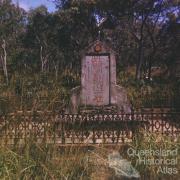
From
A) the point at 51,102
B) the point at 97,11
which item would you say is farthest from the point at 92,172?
the point at 97,11

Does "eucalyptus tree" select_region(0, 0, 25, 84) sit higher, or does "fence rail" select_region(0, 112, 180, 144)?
"eucalyptus tree" select_region(0, 0, 25, 84)

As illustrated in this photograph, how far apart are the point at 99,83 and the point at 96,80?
0.33 ft

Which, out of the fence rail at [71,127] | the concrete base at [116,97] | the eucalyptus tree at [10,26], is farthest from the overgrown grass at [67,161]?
the eucalyptus tree at [10,26]

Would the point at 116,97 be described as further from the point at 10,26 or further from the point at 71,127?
the point at 10,26

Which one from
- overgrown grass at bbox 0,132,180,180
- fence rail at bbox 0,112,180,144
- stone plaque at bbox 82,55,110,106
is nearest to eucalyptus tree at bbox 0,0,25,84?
stone plaque at bbox 82,55,110,106

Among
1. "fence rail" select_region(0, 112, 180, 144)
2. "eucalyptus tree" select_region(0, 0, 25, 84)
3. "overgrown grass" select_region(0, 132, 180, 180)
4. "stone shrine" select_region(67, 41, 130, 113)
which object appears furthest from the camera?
"eucalyptus tree" select_region(0, 0, 25, 84)

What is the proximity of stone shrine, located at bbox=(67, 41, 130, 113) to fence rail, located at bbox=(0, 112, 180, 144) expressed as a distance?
3.11m

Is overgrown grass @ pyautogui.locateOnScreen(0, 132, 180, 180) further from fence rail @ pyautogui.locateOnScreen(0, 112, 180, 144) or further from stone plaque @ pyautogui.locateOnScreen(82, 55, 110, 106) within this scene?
stone plaque @ pyautogui.locateOnScreen(82, 55, 110, 106)

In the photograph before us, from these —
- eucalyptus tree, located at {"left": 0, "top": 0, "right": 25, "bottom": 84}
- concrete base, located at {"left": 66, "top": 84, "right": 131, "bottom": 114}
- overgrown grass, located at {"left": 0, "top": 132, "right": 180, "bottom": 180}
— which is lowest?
overgrown grass, located at {"left": 0, "top": 132, "right": 180, "bottom": 180}

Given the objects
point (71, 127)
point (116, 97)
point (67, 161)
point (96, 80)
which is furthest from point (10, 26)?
point (67, 161)

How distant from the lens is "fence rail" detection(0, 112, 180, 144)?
5.15 m

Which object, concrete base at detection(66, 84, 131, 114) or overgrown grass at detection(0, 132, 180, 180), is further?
concrete base at detection(66, 84, 131, 114)

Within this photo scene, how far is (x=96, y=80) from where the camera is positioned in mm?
11172

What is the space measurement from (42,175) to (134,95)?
35.1ft
